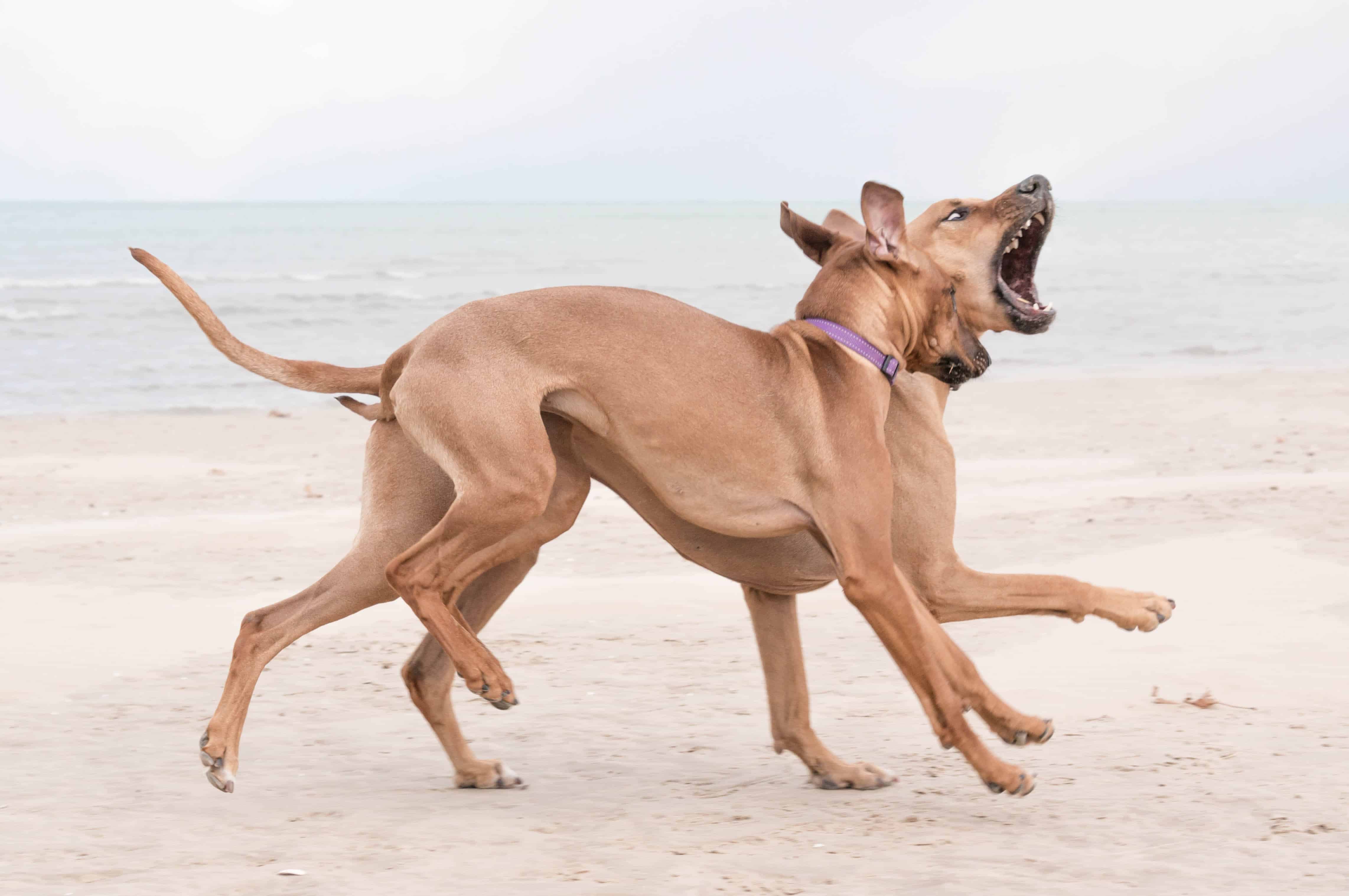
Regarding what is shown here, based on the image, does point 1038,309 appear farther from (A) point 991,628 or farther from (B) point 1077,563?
(B) point 1077,563

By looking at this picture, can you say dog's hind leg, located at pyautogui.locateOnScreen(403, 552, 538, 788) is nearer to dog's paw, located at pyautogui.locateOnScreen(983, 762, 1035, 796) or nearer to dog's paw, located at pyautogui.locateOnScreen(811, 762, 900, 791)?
dog's paw, located at pyautogui.locateOnScreen(811, 762, 900, 791)

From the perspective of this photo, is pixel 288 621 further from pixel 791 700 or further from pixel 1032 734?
pixel 1032 734

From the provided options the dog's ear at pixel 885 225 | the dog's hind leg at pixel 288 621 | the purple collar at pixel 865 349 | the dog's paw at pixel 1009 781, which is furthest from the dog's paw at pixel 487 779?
the dog's ear at pixel 885 225

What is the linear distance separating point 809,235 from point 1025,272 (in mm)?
701

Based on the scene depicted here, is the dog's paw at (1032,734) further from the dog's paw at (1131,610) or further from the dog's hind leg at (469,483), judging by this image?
the dog's hind leg at (469,483)

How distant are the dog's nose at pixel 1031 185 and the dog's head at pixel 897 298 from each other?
368 mm

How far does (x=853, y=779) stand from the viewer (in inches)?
170

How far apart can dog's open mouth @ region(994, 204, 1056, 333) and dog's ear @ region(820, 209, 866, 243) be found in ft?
1.61

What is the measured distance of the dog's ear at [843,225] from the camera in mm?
4727

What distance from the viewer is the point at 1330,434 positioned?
1205cm

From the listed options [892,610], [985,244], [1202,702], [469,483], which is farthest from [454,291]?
[892,610]

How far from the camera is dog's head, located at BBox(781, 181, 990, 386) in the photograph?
4102 millimetres

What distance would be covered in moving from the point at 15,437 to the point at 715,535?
10784 millimetres

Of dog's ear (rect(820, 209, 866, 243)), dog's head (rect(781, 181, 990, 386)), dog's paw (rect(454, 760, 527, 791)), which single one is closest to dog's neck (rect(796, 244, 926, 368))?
dog's head (rect(781, 181, 990, 386))
